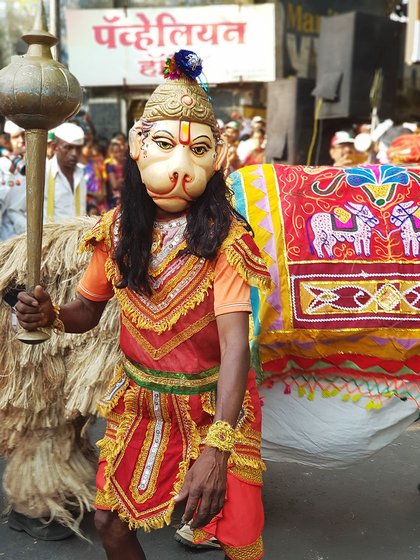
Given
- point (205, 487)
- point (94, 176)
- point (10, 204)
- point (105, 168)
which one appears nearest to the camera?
point (205, 487)

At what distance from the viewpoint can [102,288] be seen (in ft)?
6.97

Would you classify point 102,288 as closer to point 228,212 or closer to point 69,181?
point 228,212

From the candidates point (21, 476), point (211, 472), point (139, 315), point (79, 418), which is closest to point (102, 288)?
point (139, 315)

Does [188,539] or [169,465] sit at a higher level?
[169,465]

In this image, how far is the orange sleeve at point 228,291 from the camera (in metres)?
1.83

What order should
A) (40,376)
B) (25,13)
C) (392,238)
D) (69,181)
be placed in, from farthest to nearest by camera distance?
(25,13) → (69,181) → (40,376) → (392,238)

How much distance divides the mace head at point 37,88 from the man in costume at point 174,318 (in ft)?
0.81

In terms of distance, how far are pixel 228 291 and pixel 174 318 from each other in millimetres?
171

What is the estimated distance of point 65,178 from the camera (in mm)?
5289

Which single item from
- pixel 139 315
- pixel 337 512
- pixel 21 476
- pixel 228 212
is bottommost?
pixel 337 512

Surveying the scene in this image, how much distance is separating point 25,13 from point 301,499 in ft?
45.6

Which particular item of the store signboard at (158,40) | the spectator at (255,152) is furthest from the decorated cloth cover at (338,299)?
the store signboard at (158,40)

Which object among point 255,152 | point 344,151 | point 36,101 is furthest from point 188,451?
point 255,152

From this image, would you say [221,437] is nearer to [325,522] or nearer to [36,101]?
[36,101]
